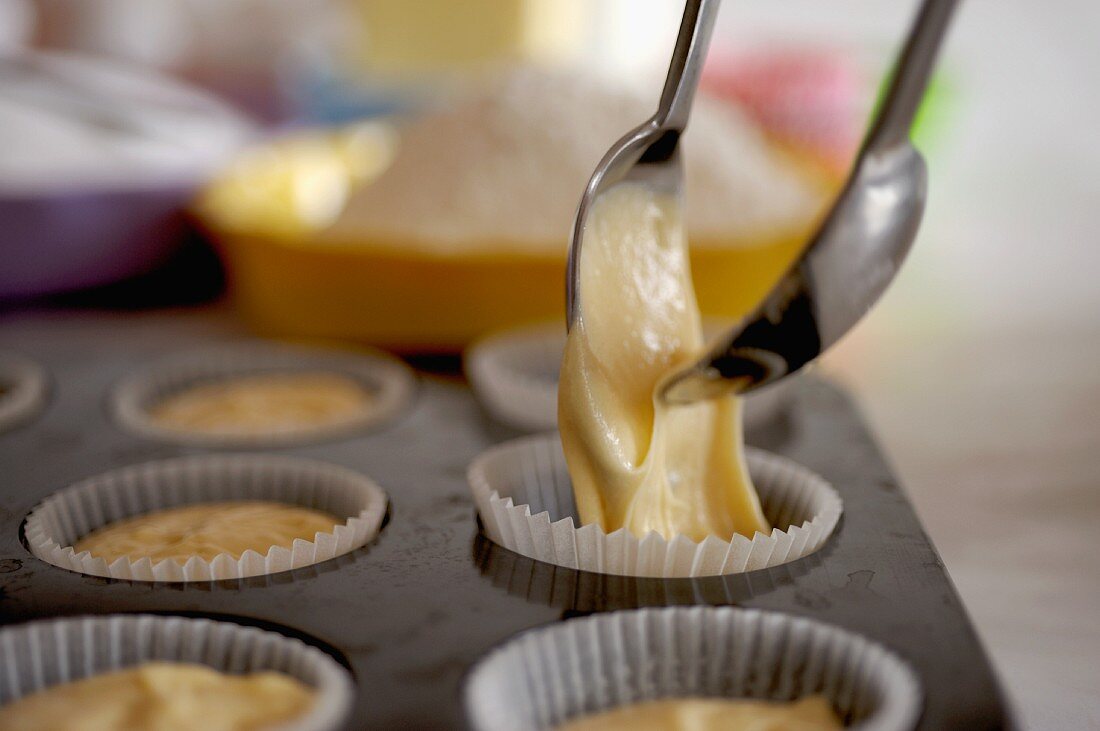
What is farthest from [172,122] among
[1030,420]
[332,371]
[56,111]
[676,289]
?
[1030,420]

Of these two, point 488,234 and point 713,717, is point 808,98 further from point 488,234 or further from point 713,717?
point 713,717

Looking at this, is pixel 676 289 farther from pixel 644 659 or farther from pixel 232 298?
pixel 232 298

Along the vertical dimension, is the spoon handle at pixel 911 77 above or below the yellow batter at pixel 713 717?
above

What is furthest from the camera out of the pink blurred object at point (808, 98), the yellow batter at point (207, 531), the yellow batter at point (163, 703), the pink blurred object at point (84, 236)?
the pink blurred object at point (808, 98)

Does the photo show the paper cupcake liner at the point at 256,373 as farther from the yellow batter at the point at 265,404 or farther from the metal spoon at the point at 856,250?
the metal spoon at the point at 856,250

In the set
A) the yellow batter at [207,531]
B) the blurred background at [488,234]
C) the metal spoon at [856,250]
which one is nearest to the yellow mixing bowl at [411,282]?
the blurred background at [488,234]

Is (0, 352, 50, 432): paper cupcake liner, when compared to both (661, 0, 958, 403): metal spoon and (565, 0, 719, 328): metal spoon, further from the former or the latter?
(661, 0, 958, 403): metal spoon
